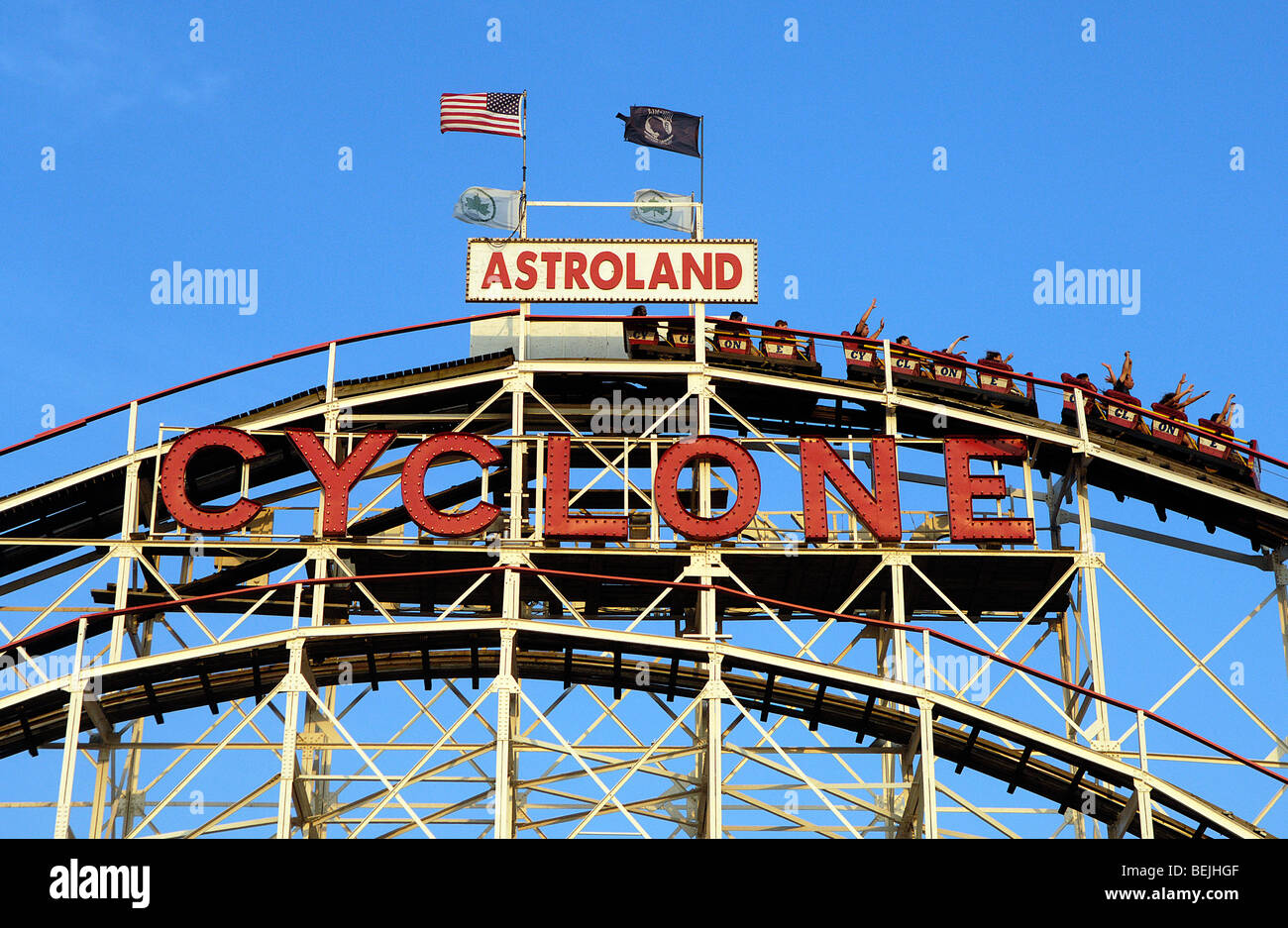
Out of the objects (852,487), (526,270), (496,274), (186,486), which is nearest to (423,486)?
(186,486)

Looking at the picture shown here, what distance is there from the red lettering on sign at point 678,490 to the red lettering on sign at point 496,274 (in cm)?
519

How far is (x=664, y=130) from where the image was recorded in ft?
142

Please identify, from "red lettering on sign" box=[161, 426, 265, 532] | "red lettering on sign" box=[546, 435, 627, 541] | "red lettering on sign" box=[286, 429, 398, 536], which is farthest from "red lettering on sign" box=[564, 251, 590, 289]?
"red lettering on sign" box=[161, 426, 265, 532]

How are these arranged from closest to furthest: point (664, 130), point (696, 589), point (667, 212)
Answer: point (696, 589), point (667, 212), point (664, 130)

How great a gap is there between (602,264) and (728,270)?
8.82 feet

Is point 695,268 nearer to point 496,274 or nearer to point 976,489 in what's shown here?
point 496,274

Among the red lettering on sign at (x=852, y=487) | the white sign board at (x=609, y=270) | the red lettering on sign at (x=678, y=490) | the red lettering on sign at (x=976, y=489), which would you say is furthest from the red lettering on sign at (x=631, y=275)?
the red lettering on sign at (x=976, y=489)

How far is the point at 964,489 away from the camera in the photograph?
3806 cm

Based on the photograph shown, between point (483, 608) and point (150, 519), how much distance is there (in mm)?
7415

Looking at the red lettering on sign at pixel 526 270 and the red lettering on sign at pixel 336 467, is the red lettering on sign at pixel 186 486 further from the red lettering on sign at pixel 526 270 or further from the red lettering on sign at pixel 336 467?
the red lettering on sign at pixel 526 270

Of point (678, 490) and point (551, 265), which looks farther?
point (551, 265)

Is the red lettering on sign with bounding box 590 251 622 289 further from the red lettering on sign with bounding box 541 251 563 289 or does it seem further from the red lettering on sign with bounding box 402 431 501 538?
the red lettering on sign with bounding box 402 431 501 538

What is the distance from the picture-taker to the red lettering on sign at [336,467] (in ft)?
121
